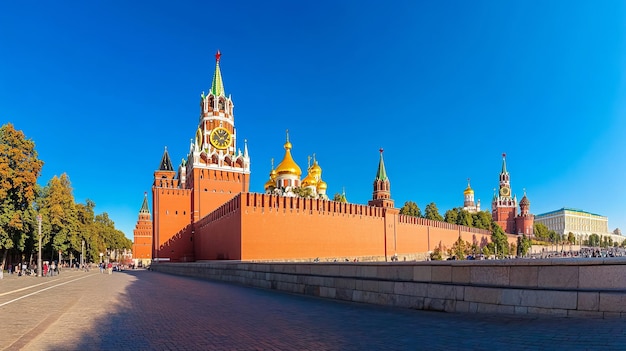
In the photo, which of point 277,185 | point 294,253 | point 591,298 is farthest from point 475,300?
point 277,185

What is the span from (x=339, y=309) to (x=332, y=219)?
32668 mm

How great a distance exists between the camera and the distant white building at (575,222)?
136250 mm

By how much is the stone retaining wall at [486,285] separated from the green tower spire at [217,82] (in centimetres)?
5138

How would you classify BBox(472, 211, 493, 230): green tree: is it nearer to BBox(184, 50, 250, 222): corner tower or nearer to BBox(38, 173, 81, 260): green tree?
BBox(184, 50, 250, 222): corner tower

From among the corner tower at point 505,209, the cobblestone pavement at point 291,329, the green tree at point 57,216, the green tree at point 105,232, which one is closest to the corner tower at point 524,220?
the corner tower at point 505,209

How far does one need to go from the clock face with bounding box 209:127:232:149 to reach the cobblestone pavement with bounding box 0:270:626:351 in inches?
1858

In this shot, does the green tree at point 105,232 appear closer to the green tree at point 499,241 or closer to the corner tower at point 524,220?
the green tree at point 499,241

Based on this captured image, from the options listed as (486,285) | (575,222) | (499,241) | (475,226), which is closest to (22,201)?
(486,285)

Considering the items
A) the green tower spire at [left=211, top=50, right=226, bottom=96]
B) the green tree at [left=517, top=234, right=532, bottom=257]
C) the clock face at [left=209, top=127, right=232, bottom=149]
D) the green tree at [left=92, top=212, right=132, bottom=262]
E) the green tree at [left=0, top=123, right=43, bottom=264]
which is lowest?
the green tree at [left=517, top=234, right=532, bottom=257]

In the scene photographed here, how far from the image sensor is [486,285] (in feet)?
23.9

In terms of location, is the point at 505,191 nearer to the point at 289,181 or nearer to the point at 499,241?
the point at 499,241

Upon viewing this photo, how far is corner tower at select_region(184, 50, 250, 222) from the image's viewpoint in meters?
54.9

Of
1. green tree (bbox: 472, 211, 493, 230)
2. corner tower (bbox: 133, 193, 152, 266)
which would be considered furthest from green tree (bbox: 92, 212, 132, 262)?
green tree (bbox: 472, 211, 493, 230)

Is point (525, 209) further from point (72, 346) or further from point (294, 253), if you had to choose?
point (72, 346)
